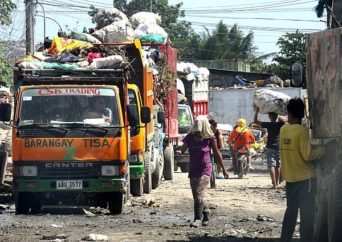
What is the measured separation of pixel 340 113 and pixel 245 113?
48.5 metres

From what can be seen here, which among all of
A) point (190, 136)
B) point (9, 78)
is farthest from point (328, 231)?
point (9, 78)

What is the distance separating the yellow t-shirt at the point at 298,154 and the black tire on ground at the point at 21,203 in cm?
660

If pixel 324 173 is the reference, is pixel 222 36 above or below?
above

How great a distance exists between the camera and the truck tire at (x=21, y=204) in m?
16.5

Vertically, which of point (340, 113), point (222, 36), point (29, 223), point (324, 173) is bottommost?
point (29, 223)

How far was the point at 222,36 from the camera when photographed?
8188 centimetres

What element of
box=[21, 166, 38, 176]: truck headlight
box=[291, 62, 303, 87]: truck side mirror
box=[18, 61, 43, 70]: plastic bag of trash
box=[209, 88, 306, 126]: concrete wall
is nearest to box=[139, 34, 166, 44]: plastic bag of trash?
box=[18, 61, 43, 70]: plastic bag of trash

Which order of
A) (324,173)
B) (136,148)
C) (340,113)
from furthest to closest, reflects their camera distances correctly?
(136,148)
(324,173)
(340,113)

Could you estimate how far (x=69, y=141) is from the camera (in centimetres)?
1609

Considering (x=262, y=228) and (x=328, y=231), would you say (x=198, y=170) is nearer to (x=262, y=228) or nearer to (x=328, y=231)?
(x=262, y=228)

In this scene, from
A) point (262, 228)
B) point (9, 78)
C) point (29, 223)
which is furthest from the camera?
point (9, 78)

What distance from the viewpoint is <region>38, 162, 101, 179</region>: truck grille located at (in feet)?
52.9

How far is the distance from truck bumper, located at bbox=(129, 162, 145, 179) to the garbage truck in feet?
6.77

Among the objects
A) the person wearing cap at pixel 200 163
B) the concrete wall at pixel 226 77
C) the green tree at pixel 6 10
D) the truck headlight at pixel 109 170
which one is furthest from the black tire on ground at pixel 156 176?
the concrete wall at pixel 226 77
